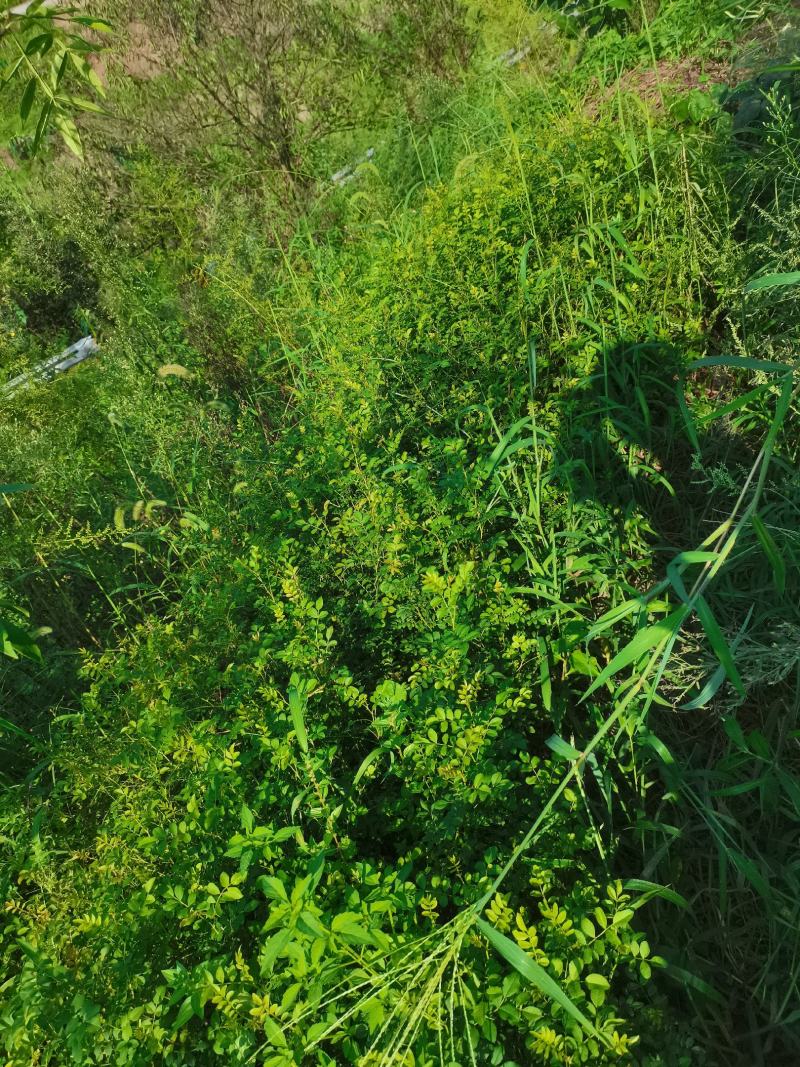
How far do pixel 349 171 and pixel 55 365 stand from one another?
2759 mm

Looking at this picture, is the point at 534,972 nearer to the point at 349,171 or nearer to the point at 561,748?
the point at 561,748

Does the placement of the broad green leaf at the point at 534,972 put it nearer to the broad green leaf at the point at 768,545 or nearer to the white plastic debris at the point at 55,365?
the broad green leaf at the point at 768,545

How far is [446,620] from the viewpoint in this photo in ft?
6.28

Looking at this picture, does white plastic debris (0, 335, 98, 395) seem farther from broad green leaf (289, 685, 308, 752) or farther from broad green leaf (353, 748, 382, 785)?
broad green leaf (353, 748, 382, 785)

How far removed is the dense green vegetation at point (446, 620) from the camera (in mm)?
1379

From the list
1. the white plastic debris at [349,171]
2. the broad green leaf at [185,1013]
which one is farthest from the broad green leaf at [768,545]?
the white plastic debris at [349,171]

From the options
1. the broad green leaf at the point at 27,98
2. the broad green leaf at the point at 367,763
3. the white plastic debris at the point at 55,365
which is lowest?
the broad green leaf at the point at 367,763

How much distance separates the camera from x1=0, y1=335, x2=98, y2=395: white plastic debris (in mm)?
4500

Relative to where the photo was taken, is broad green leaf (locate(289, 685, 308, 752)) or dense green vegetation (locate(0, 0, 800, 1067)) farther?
broad green leaf (locate(289, 685, 308, 752))

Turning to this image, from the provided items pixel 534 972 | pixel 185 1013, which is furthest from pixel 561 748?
pixel 185 1013

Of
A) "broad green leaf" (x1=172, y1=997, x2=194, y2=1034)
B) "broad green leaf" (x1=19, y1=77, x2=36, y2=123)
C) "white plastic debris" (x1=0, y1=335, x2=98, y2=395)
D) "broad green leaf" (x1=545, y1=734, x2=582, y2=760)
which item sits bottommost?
"broad green leaf" (x1=545, y1=734, x2=582, y2=760)

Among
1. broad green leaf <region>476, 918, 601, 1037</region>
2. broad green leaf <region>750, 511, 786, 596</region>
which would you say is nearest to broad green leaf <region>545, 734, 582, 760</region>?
broad green leaf <region>476, 918, 601, 1037</region>

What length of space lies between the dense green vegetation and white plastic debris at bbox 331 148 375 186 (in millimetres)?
830

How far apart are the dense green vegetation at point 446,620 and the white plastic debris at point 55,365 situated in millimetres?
193
